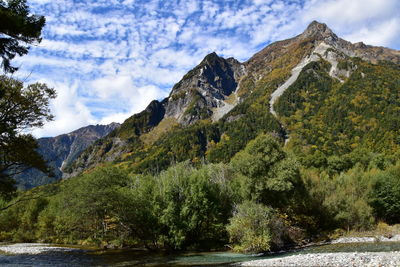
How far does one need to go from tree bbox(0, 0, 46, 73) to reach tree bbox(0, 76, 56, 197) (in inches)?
77.1

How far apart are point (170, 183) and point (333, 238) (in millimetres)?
28072

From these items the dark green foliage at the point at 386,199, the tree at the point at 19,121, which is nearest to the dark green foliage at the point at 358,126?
the dark green foliage at the point at 386,199

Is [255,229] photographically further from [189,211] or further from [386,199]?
[386,199]

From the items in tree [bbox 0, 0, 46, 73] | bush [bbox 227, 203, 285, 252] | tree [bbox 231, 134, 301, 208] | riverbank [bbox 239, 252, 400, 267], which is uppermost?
tree [bbox 0, 0, 46, 73]

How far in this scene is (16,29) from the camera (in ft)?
51.2

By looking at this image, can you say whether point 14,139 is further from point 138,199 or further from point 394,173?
point 394,173

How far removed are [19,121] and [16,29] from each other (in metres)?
6.22

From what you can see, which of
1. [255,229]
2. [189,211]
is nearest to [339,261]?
[255,229]

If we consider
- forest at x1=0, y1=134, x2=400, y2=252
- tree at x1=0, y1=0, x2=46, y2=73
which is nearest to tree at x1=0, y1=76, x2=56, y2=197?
tree at x1=0, y1=0, x2=46, y2=73

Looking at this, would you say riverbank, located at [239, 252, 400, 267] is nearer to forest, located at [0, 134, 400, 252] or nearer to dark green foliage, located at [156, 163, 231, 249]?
forest, located at [0, 134, 400, 252]

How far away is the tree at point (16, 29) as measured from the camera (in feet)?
49.8

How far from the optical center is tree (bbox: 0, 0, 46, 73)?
15.2 meters

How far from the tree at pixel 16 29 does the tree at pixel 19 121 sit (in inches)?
77.1

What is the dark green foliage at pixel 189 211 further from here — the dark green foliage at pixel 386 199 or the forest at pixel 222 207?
the dark green foliage at pixel 386 199
